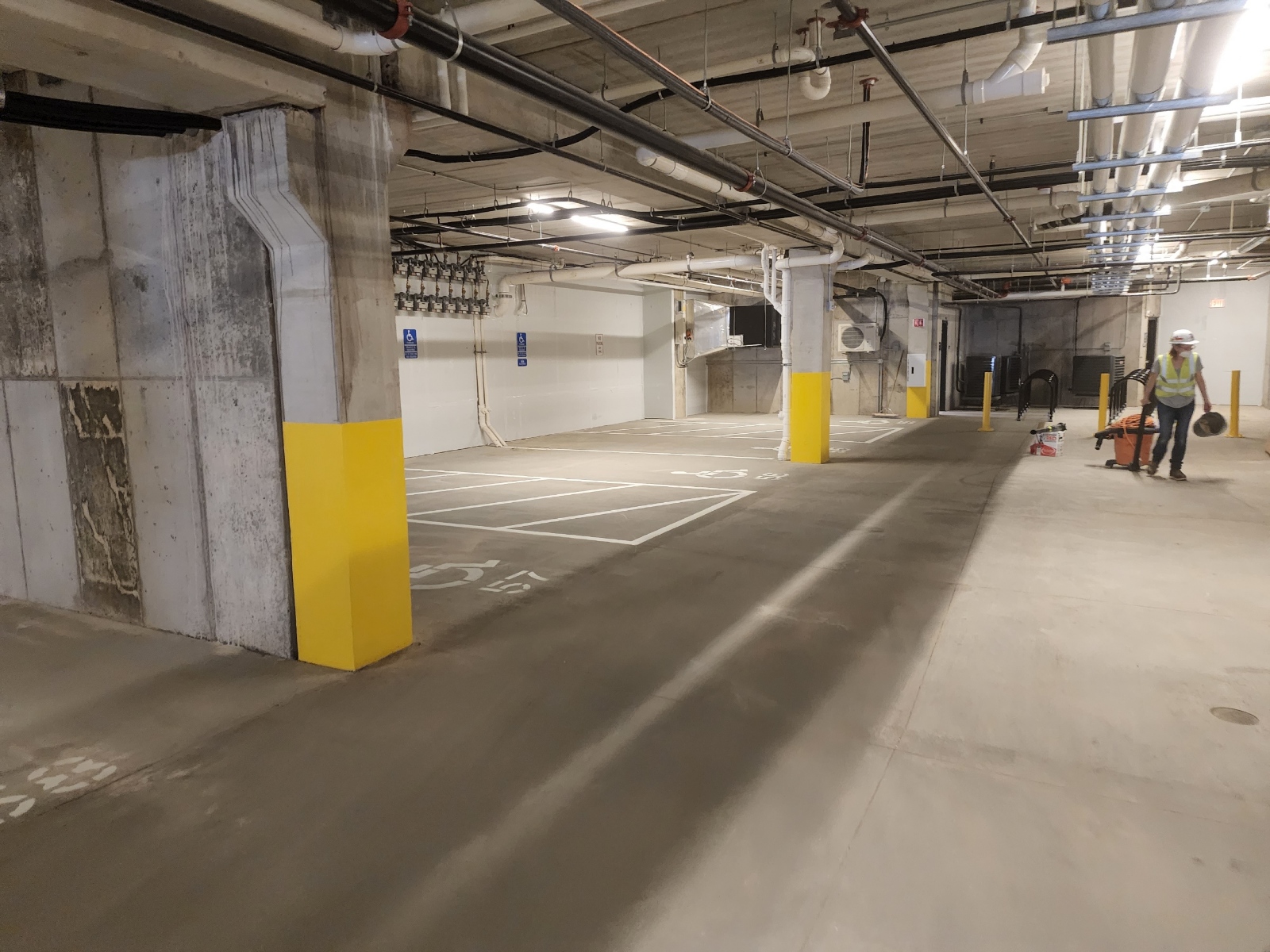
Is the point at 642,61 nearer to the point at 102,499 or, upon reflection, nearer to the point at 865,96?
the point at 865,96

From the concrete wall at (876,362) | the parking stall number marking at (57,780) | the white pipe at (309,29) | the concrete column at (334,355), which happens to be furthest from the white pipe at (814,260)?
the parking stall number marking at (57,780)

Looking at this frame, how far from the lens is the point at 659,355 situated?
17.7 metres

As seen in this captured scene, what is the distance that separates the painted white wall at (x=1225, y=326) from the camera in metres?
18.2

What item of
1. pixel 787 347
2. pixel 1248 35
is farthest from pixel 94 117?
pixel 787 347

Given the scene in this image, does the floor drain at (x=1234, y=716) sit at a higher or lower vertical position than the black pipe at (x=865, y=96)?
lower

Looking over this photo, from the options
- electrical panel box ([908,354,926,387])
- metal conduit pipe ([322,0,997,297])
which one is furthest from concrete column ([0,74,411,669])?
electrical panel box ([908,354,926,387])

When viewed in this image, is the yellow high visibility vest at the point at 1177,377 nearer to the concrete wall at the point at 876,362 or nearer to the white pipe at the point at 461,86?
the white pipe at the point at 461,86

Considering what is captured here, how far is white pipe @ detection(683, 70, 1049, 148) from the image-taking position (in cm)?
434

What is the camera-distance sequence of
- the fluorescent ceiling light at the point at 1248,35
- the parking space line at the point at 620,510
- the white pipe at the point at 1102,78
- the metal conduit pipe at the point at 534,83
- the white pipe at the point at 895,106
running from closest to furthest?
1. the metal conduit pipe at the point at 534,83
2. the fluorescent ceiling light at the point at 1248,35
3. the white pipe at the point at 1102,78
4. the white pipe at the point at 895,106
5. the parking space line at the point at 620,510

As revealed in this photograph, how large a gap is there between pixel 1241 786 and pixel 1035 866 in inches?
37.5

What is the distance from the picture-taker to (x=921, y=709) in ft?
10.4

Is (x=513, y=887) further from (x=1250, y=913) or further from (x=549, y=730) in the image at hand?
(x=1250, y=913)

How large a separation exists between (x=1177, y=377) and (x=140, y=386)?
28.8ft

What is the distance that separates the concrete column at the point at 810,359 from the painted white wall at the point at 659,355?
7314 millimetres
